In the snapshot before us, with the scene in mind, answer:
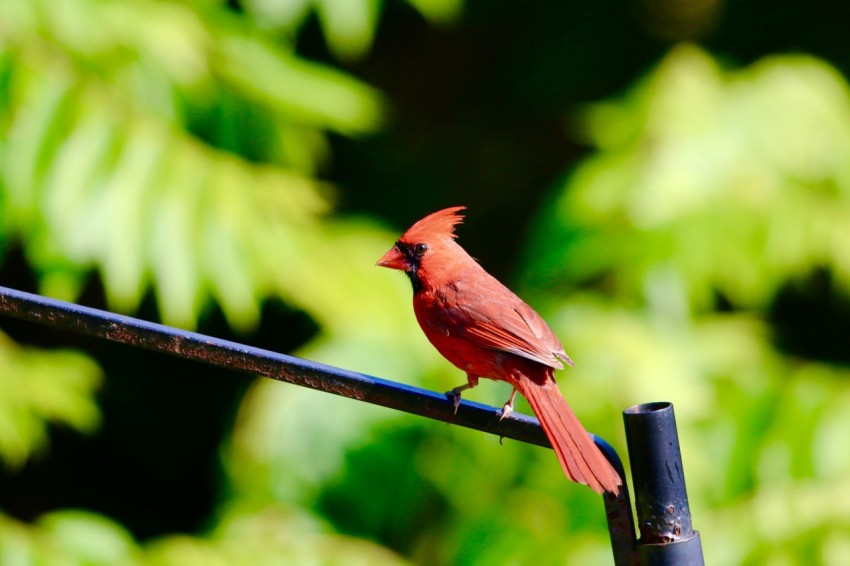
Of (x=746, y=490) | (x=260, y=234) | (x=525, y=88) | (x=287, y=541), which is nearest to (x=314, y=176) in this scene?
(x=525, y=88)

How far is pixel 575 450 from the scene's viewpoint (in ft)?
6.51

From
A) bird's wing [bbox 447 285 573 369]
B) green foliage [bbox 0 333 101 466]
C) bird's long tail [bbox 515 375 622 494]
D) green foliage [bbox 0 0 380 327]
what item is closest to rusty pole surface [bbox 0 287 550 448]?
bird's long tail [bbox 515 375 622 494]

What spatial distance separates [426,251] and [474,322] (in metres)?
0.31

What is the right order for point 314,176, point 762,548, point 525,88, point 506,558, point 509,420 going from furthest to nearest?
point 525,88 < point 314,176 < point 506,558 < point 762,548 < point 509,420

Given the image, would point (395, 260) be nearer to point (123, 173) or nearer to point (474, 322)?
point (474, 322)

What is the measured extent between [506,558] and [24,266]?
217cm

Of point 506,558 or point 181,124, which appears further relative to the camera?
point 181,124

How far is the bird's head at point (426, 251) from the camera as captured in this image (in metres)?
2.91

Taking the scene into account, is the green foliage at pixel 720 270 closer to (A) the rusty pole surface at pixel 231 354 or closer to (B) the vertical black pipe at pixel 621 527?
(B) the vertical black pipe at pixel 621 527

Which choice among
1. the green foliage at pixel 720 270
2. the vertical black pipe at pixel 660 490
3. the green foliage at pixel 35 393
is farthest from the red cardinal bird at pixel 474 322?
the green foliage at pixel 35 393

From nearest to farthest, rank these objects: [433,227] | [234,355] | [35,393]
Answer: [234,355]
[433,227]
[35,393]

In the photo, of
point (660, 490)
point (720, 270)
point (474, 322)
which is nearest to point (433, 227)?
point (474, 322)

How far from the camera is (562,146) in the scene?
658cm

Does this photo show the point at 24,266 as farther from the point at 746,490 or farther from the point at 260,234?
the point at 746,490
